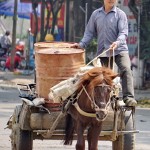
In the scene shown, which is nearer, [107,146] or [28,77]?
[107,146]

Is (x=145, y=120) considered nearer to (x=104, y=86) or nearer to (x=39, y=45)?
(x=39, y=45)

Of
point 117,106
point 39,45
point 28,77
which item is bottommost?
point 28,77

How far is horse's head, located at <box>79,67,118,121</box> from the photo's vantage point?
30.6 ft

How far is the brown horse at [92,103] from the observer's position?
9.41 m

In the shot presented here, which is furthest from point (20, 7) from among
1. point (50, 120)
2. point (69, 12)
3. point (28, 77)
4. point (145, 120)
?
point (50, 120)

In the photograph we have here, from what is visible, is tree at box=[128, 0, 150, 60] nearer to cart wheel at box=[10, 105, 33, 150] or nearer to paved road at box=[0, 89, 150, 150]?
paved road at box=[0, 89, 150, 150]

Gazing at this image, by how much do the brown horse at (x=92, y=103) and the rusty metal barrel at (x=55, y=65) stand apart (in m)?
0.67

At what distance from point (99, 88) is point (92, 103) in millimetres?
203

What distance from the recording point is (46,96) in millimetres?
10711

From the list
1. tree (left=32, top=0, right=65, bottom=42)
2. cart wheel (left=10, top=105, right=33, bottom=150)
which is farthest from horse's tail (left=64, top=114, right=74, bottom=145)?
tree (left=32, top=0, right=65, bottom=42)

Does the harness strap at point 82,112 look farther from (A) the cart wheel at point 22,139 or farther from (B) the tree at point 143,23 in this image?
(B) the tree at point 143,23

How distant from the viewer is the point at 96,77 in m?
9.59

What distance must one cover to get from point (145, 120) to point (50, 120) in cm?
783

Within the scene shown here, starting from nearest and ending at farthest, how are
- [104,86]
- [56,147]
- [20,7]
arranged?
[104,86]
[56,147]
[20,7]
